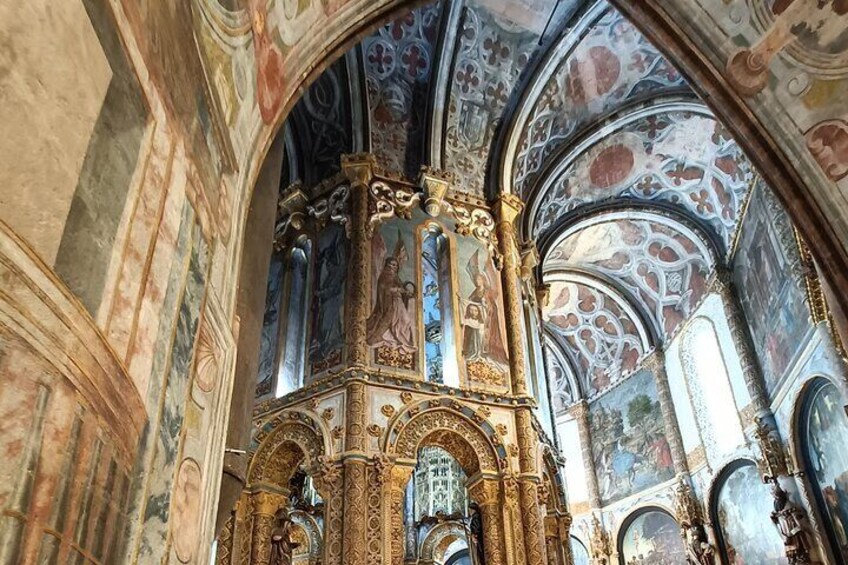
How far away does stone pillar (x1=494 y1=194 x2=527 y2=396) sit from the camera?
33.7 ft

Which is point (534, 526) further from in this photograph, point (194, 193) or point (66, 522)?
point (66, 522)

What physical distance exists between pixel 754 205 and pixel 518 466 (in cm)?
763

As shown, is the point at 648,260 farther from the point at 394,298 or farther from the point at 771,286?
the point at 394,298

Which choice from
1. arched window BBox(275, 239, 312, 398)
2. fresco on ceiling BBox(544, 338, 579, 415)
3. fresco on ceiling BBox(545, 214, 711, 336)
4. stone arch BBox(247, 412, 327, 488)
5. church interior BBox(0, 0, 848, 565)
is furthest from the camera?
fresco on ceiling BBox(544, 338, 579, 415)

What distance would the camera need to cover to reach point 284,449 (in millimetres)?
9195

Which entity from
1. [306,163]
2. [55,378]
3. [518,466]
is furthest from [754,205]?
[55,378]

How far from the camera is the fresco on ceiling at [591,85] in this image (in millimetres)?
12086

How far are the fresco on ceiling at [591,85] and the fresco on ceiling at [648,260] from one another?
3267 millimetres

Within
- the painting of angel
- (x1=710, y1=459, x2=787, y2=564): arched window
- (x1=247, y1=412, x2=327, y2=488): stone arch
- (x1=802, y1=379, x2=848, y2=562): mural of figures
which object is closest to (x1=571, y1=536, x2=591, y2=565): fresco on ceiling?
(x1=710, y1=459, x2=787, y2=564): arched window

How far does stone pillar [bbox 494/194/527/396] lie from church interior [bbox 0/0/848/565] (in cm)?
6

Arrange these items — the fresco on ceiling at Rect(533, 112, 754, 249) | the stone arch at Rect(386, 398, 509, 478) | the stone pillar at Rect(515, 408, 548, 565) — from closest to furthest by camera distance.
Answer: the stone pillar at Rect(515, 408, 548, 565)
the stone arch at Rect(386, 398, 509, 478)
the fresco on ceiling at Rect(533, 112, 754, 249)

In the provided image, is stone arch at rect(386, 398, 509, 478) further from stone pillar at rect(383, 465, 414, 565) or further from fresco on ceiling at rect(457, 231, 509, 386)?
fresco on ceiling at rect(457, 231, 509, 386)

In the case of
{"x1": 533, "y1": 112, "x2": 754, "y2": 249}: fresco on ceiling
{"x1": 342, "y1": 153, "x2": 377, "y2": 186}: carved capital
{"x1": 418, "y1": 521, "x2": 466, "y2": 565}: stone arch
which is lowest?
{"x1": 418, "y1": 521, "x2": 466, "y2": 565}: stone arch

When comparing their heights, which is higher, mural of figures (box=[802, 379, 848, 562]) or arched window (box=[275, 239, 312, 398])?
arched window (box=[275, 239, 312, 398])
